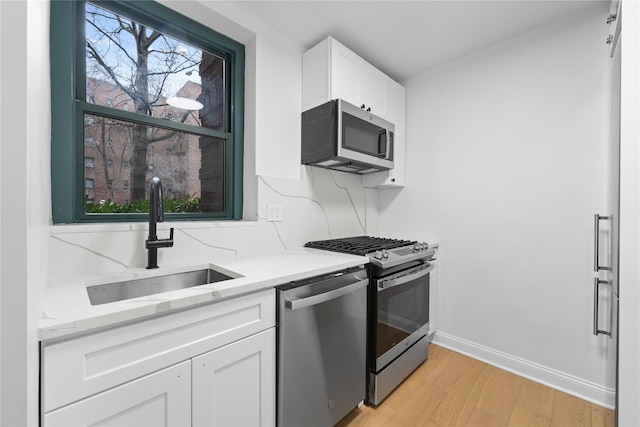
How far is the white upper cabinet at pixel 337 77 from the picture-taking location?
1.96 meters

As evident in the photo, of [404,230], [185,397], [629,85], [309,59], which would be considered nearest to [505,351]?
[404,230]

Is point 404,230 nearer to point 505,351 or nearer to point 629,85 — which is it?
point 505,351

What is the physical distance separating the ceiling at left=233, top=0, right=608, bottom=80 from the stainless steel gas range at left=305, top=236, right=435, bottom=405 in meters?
1.53

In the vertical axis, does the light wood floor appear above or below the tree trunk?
below

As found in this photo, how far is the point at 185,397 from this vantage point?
0.94 meters

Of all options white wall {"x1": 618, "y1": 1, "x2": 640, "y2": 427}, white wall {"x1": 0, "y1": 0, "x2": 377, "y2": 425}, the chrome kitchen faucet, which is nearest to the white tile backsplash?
white wall {"x1": 0, "y1": 0, "x2": 377, "y2": 425}

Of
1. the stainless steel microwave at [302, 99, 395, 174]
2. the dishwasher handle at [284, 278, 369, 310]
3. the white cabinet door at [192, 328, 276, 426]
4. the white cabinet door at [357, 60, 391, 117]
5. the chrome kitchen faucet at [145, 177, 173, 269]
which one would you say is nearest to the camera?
the white cabinet door at [192, 328, 276, 426]

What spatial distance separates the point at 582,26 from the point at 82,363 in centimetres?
295

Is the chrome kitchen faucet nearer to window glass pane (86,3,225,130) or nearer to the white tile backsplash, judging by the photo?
the white tile backsplash

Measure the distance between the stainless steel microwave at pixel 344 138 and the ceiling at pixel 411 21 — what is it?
0.53 meters

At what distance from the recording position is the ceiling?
5.65ft

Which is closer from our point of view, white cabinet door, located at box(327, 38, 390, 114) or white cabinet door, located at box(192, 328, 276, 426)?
white cabinet door, located at box(192, 328, 276, 426)

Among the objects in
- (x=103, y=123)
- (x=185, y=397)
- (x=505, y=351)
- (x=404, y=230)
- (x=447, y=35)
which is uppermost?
(x=447, y=35)

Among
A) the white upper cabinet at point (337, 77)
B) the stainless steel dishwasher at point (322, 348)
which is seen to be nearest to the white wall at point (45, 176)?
the white upper cabinet at point (337, 77)
